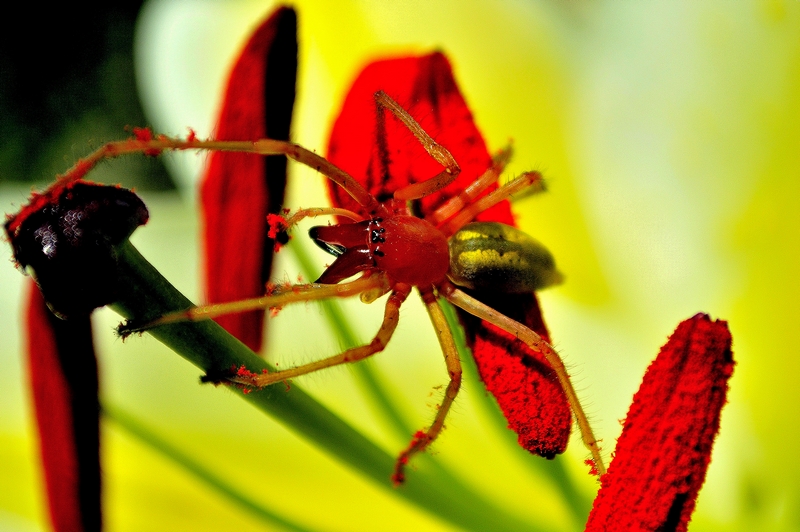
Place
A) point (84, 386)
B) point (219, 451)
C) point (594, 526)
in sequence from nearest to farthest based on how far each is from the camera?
point (594, 526), point (84, 386), point (219, 451)

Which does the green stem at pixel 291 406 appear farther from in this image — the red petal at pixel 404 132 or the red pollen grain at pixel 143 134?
the red petal at pixel 404 132

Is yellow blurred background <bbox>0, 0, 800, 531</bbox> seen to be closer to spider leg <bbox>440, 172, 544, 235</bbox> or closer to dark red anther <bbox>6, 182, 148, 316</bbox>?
spider leg <bbox>440, 172, 544, 235</bbox>

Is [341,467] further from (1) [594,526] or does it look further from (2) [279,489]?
(1) [594,526]

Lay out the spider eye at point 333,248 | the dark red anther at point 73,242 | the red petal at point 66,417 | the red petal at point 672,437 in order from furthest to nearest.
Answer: the spider eye at point 333,248, the red petal at point 66,417, the red petal at point 672,437, the dark red anther at point 73,242

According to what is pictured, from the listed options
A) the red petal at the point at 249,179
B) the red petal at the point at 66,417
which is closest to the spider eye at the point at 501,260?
the red petal at the point at 249,179

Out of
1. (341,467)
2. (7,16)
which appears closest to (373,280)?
(341,467)
